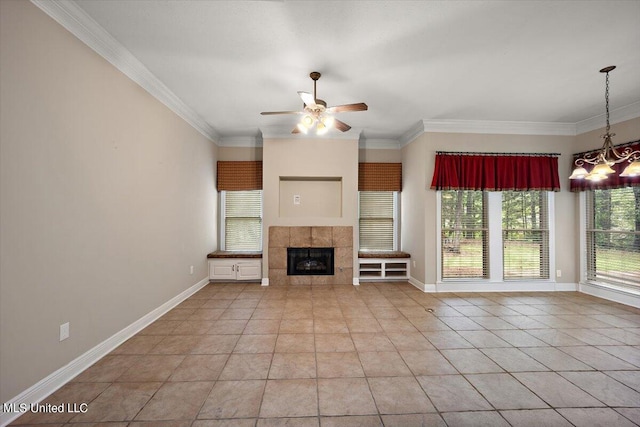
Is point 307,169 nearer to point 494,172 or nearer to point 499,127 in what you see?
point 494,172

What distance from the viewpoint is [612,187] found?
423 cm

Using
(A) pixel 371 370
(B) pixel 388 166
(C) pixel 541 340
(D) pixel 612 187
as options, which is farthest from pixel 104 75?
(D) pixel 612 187

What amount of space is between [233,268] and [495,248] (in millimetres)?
4899

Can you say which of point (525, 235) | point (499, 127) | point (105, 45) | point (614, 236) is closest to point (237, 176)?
point (105, 45)

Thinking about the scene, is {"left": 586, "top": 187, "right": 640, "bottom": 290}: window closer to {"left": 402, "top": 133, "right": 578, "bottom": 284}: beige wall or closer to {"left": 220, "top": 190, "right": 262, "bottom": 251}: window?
{"left": 402, "top": 133, "right": 578, "bottom": 284}: beige wall

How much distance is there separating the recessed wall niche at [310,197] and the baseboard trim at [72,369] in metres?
2.87

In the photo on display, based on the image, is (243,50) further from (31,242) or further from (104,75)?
(31,242)

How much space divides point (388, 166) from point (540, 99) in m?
2.70

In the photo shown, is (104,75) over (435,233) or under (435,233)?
over

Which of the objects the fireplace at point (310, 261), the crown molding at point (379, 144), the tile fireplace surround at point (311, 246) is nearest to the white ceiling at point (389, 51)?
the crown molding at point (379, 144)

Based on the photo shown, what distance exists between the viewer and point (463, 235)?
489 centimetres

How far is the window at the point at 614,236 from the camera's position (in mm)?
4047

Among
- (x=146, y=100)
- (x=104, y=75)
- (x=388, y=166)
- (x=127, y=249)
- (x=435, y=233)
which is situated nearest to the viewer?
(x=104, y=75)

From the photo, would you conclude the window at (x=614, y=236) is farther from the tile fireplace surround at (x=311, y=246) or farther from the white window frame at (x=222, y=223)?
the white window frame at (x=222, y=223)
